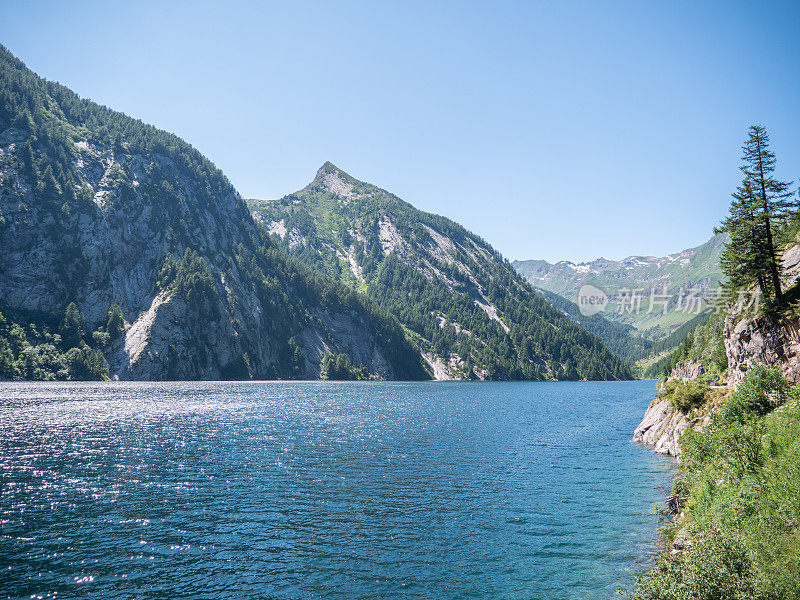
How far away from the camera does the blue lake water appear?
24047mm

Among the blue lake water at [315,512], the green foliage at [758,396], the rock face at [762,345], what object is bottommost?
the blue lake water at [315,512]

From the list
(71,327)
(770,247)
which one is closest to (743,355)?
(770,247)

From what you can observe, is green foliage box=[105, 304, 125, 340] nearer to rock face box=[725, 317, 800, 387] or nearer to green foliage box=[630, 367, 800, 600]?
green foliage box=[630, 367, 800, 600]

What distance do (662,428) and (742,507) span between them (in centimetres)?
4595

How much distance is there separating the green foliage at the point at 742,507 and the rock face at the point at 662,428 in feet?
55.1

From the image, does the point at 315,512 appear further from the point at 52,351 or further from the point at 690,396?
the point at 52,351

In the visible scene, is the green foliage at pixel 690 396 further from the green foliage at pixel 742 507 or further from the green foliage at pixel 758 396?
the green foliage at pixel 742 507

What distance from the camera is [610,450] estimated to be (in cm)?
6088

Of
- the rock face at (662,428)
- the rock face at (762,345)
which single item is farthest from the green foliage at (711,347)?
the rock face at (762,345)

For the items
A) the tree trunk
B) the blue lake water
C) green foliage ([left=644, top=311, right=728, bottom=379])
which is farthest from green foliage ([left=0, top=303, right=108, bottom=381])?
the tree trunk

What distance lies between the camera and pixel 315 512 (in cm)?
3431

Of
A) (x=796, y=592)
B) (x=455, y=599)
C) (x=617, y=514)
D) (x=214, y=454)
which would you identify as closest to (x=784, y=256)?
(x=617, y=514)

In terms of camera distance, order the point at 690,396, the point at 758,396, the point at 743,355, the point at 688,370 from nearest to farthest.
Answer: the point at 758,396
the point at 743,355
the point at 690,396
the point at 688,370

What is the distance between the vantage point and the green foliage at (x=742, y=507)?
16.0 metres
